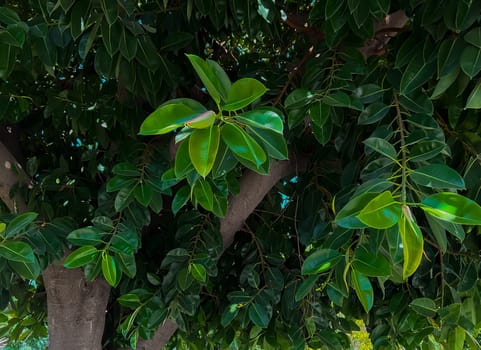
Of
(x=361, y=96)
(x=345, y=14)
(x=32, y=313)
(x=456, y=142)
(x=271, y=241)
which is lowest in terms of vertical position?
(x=32, y=313)

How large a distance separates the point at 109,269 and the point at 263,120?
1.85 ft

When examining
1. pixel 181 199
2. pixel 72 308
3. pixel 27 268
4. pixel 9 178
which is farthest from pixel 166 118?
pixel 72 308

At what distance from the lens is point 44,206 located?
1164 millimetres

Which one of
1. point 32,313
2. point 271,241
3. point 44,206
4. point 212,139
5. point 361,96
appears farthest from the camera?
point 32,313

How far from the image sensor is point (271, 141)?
0.56 meters

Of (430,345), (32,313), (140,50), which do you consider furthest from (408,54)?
(32,313)

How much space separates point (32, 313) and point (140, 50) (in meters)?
1.22

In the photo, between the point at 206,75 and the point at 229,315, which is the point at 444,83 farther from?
the point at 229,315

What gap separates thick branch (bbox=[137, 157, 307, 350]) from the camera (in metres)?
1.26

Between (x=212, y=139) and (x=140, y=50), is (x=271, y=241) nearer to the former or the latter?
(x=140, y=50)

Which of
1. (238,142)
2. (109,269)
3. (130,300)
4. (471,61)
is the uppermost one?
(238,142)

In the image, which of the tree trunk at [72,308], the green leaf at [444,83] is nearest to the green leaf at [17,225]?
the tree trunk at [72,308]

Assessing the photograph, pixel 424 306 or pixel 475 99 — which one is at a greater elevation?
pixel 475 99

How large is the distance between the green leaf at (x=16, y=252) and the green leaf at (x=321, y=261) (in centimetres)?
52
